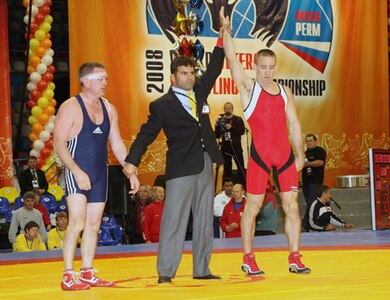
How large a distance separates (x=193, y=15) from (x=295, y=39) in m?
5.63

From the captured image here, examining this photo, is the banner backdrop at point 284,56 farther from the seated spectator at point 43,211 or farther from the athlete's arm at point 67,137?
the athlete's arm at point 67,137

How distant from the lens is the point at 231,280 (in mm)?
5750

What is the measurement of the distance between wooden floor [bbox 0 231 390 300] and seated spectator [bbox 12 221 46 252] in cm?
142

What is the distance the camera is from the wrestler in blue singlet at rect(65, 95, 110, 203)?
5.61 meters

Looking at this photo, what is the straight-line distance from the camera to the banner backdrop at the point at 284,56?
46.2 feet

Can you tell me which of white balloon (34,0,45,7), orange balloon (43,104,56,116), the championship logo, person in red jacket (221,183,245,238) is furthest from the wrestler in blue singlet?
the championship logo

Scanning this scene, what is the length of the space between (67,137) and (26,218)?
5680 millimetres

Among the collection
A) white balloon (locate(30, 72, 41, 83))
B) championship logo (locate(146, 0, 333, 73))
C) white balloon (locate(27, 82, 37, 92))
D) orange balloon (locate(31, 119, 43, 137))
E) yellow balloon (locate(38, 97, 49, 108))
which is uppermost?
championship logo (locate(146, 0, 333, 73))

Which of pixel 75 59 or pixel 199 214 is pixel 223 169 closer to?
pixel 75 59

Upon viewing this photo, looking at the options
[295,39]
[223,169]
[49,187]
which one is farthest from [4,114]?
[295,39]

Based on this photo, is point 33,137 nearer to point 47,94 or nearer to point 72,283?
point 47,94

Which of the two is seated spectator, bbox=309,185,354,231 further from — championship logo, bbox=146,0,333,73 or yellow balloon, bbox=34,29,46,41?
yellow balloon, bbox=34,29,46,41

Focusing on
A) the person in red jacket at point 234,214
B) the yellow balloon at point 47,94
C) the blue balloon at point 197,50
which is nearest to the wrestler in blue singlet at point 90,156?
the blue balloon at point 197,50

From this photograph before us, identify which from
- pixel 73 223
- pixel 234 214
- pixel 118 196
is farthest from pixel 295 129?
pixel 118 196
